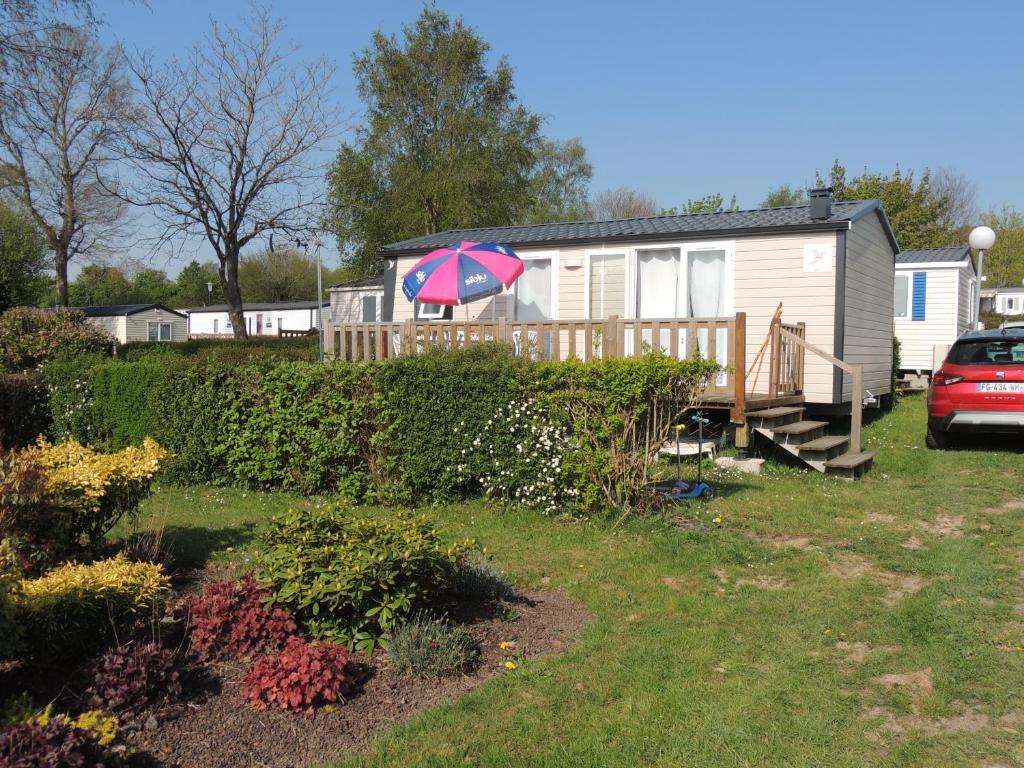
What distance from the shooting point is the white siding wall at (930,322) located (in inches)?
710

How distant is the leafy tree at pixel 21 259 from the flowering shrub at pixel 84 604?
32022 mm

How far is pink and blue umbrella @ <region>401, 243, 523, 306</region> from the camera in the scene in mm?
10938

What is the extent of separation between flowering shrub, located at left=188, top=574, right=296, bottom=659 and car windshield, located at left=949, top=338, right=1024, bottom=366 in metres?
8.59

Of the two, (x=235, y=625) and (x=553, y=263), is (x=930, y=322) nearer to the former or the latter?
(x=553, y=263)

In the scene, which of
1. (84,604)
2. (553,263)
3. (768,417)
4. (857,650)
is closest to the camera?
(84,604)

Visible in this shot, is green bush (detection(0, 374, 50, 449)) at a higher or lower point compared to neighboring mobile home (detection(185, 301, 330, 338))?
lower

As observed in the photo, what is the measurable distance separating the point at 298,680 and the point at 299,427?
4714 mm

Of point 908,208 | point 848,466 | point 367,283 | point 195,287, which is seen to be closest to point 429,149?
point 367,283

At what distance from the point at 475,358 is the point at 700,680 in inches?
163

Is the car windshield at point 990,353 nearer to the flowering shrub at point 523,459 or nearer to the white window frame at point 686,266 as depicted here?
the white window frame at point 686,266

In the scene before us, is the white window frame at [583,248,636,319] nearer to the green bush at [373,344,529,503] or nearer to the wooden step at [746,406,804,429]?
the wooden step at [746,406,804,429]

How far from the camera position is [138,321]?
46.8m

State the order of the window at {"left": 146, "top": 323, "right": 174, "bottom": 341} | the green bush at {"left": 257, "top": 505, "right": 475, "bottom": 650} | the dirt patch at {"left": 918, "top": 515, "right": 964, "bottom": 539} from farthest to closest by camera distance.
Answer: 1. the window at {"left": 146, "top": 323, "right": 174, "bottom": 341}
2. the dirt patch at {"left": 918, "top": 515, "right": 964, "bottom": 539}
3. the green bush at {"left": 257, "top": 505, "right": 475, "bottom": 650}

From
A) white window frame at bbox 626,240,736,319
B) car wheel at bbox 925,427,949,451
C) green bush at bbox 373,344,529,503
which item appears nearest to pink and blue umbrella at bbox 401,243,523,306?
white window frame at bbox 626,240,736,319
